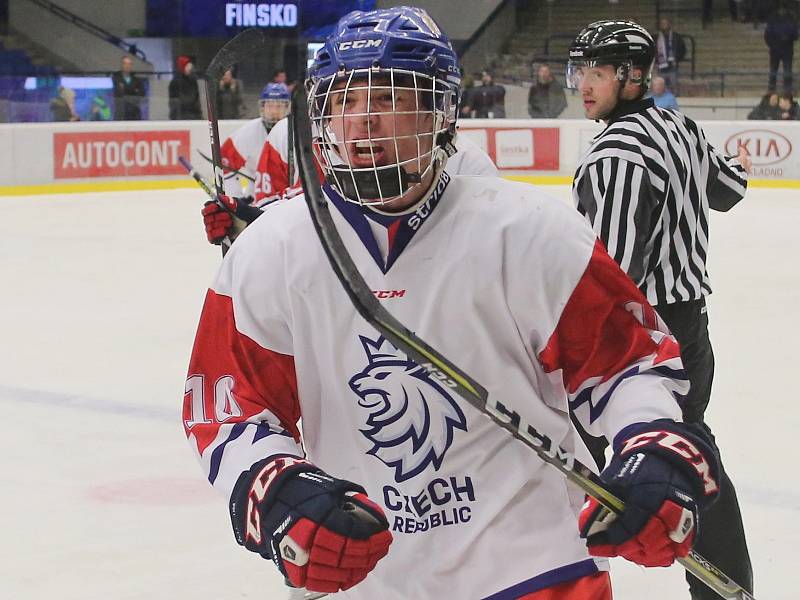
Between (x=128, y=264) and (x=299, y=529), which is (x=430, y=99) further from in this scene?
(x=128, y=264)

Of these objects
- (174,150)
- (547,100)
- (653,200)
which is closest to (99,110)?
(174,150)

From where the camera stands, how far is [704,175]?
9.50ft

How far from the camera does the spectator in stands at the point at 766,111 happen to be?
12.1m

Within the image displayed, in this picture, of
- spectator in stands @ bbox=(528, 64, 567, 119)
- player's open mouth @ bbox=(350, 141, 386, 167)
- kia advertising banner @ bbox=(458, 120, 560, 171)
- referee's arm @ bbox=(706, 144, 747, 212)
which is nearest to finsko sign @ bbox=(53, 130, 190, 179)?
kia advertising banner @ bbox=(458, 120, 560, 171)

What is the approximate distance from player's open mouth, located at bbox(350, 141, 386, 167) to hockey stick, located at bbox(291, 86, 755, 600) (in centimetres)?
14

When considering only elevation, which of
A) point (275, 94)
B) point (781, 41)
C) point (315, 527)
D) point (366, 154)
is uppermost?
point (781, 41)

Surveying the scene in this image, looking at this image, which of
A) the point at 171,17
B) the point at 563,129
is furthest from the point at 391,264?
the point at 171,17

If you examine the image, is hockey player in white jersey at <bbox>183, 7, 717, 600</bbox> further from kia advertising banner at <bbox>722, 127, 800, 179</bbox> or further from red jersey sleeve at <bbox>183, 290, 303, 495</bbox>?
kia advertising banner at <bbox>722, 127, 800, 179</bbox>

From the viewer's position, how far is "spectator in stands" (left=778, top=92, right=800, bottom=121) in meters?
12.1

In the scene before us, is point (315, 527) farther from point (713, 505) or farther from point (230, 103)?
point (230, 103)

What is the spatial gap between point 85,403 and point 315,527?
336 cm

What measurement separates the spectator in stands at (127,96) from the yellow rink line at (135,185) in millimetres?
612

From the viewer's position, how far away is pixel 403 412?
1.67 meters

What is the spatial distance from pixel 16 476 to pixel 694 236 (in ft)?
6.69
